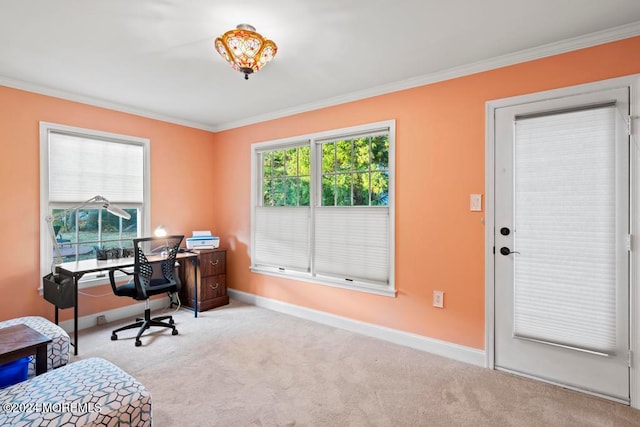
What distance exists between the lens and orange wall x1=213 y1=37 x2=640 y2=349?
7.79 feet

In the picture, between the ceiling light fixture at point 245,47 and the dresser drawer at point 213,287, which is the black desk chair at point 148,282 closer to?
the dresser drawer at point 213,287

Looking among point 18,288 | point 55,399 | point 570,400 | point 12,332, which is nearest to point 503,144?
point 570,400

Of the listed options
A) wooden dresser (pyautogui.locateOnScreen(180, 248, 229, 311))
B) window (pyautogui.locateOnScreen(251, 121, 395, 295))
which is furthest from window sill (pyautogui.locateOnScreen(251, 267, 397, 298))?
wooden dresser (pyautogui.locateOnScreen(180, 248, 229, 311))

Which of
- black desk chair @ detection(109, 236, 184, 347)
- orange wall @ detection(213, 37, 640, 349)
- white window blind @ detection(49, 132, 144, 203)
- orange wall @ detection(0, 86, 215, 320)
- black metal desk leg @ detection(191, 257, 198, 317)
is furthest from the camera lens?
black metal desk leg @ detection(191, 257, 198, 317)

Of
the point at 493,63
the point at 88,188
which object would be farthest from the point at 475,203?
the point at 88,188

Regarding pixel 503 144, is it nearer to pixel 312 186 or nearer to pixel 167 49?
pixel 312 186

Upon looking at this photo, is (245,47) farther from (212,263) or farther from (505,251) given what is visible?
(212,263)

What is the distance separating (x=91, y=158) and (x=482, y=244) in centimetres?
407

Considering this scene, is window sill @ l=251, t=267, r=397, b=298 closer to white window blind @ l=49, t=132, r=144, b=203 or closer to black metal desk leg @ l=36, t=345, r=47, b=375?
white window blind @ l=49, t=132, r=144, b=203

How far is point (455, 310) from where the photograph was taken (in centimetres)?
272

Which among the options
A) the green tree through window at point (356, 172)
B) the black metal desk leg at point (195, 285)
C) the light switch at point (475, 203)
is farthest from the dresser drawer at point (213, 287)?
the light switch at point (475, 203)

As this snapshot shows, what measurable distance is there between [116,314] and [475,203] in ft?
13.1

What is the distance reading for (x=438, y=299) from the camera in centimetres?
→ 281

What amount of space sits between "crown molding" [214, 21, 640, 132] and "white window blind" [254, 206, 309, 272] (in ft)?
4.04
